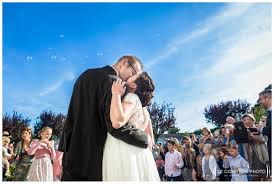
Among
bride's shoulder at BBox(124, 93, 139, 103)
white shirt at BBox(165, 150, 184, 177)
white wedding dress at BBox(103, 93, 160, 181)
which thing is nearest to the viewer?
white wedding dress at BBox(103, 93, 160, 181)

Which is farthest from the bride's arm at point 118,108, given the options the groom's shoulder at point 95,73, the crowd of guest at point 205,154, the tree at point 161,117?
the crowd of guest at point 205,154

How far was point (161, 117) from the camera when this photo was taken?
5.04 m

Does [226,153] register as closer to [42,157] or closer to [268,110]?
[268,110]

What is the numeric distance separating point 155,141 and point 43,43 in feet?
5.26

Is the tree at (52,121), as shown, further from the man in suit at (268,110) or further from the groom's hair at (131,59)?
the man in suit at (268,110)

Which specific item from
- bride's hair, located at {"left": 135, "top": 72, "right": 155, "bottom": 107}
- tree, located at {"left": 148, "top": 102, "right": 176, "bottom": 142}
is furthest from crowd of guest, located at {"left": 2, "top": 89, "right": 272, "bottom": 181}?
bride's hair, located at {"left": 135, "top": 72, "right": 155, "bottom": 107}

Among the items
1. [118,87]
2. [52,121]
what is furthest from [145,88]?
[52,121]

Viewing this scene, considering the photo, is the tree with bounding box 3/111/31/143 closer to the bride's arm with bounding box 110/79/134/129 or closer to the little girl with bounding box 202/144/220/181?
the bride's arm with bounding box 110/79/134/129

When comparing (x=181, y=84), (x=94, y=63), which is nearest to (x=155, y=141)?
(x=181, y=84)

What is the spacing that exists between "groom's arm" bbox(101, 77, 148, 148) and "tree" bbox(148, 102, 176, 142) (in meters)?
0.23

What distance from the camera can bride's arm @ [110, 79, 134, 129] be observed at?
15.7 ft

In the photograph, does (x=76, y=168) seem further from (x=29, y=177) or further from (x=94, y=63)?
(x=94, y=63)

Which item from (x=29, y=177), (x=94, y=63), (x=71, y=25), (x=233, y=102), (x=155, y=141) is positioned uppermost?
(x=71, y=25)

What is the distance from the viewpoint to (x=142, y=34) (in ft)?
16.6
